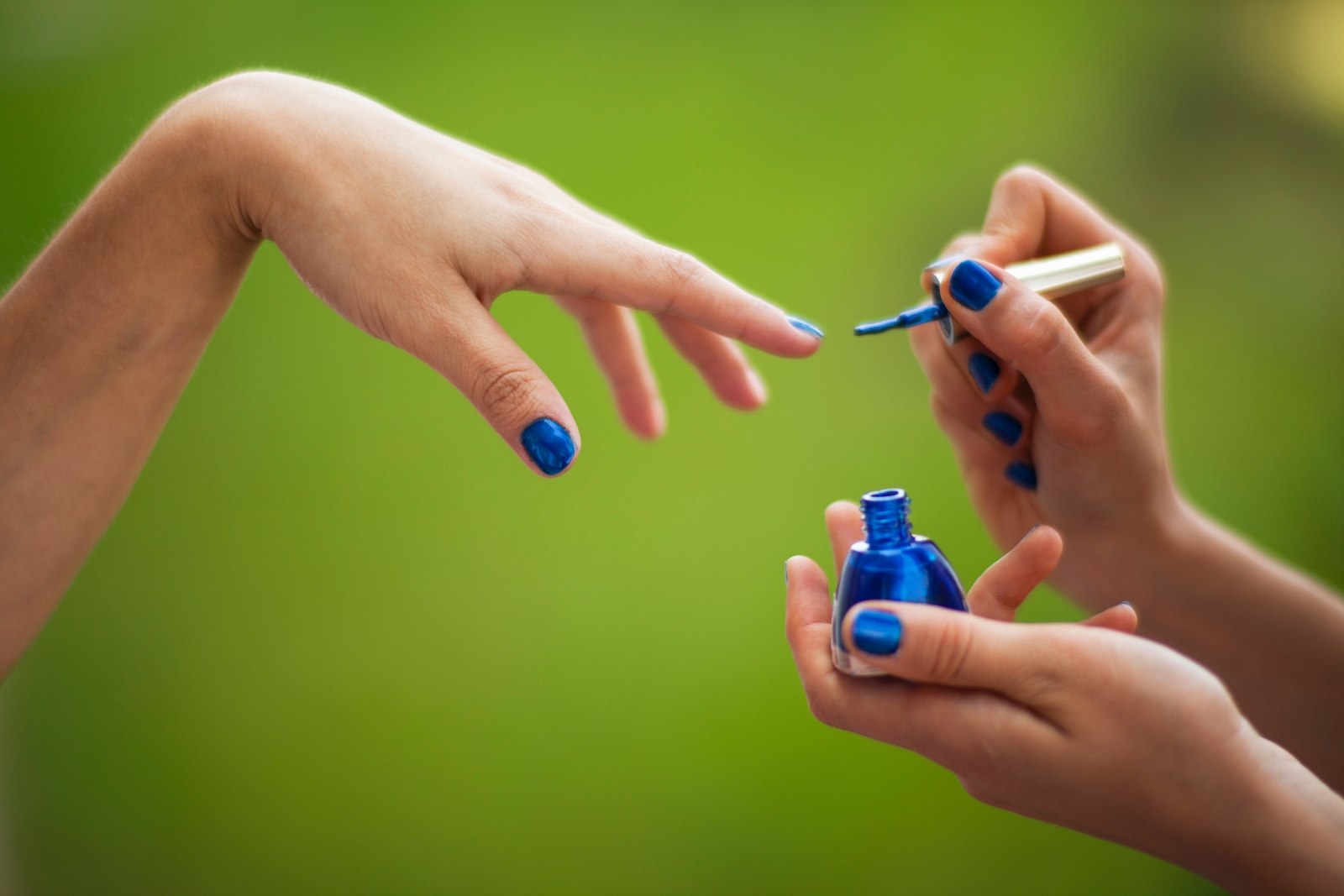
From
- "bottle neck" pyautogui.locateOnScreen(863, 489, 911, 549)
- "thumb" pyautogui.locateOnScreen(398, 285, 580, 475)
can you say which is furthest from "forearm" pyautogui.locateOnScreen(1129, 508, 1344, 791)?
"thumb" pyautogui.locateOnScreen(398, 285, 580, 475)

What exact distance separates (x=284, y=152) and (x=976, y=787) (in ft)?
2.60

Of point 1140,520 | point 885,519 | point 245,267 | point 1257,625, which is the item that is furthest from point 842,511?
point 245,267

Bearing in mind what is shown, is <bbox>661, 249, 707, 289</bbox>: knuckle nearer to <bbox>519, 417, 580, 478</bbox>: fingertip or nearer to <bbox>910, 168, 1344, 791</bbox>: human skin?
<bbox>519, 417, 580, 478</bbox>: fingertip

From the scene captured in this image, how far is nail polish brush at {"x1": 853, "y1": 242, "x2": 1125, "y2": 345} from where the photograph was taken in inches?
36.3

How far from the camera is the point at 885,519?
2.23 feet

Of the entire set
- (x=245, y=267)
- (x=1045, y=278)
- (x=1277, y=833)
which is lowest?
(x=1277, y=833)

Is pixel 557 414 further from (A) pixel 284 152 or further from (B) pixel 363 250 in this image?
(A) pixel 284 152

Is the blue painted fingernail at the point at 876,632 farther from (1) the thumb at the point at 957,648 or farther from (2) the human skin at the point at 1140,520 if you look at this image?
(2) the human skin at the point at 1140,520

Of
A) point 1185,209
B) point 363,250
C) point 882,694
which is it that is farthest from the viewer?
point 1185,209

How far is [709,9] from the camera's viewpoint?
1.87m

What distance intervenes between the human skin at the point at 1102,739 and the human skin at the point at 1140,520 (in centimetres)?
38

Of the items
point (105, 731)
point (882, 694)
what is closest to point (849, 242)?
point (882, 694)

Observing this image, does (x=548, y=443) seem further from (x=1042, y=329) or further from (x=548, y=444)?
(x=1042, y=329)

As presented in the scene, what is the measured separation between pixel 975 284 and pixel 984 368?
0.15 meters
